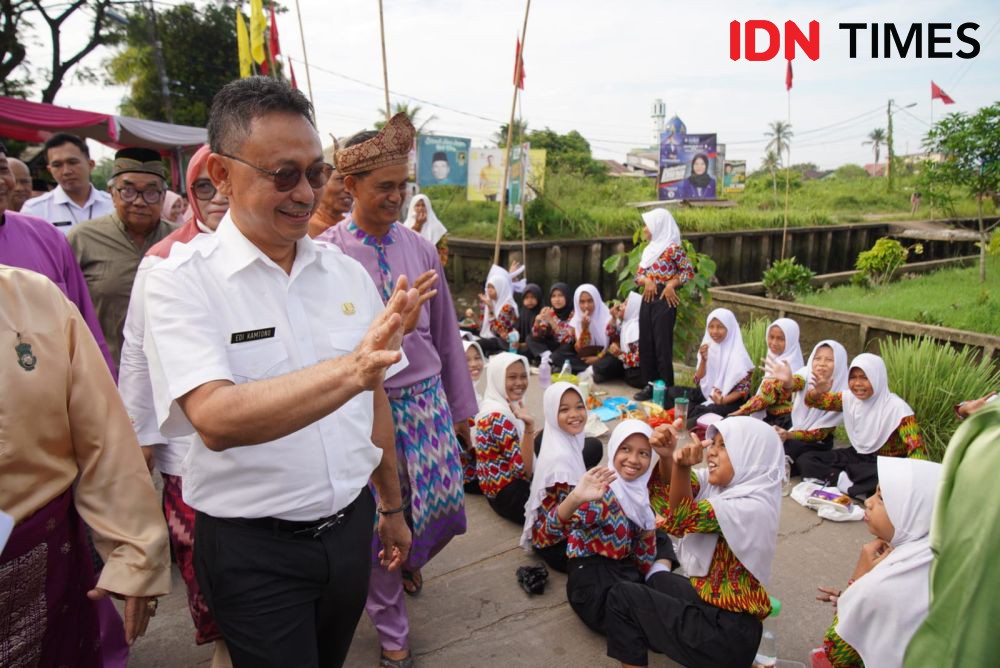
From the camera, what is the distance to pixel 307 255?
1.57 meters

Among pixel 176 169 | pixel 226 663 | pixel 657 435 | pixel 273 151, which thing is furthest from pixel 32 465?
pixel 176 169

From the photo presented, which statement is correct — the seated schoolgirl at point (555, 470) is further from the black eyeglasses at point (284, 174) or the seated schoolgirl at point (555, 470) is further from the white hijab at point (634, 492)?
the black eyeglasses at point (284, 174)

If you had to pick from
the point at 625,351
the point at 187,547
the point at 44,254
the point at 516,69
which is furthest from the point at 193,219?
the point at 516,69

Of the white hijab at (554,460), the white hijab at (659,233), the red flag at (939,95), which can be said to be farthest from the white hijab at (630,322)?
the red flag at (939,95)

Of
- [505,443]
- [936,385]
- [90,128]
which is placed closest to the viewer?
[505,443]

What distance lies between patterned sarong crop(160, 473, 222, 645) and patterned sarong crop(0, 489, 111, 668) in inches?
20.0

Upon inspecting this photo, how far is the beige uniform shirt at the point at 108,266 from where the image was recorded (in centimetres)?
313

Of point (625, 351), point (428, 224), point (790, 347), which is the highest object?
point (428, 224)

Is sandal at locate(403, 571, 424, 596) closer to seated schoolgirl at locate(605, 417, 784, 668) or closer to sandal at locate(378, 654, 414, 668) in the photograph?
sandal at locate(378, 654, 414, 668)

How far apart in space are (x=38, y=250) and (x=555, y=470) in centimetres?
225

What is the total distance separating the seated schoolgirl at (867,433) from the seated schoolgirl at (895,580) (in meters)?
2.06

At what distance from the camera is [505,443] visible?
12.1 feet

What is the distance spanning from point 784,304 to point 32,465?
7064mm

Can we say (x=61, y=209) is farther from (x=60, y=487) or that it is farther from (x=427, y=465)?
(x=60, y=487)
